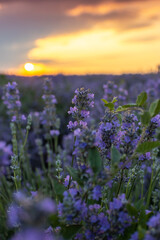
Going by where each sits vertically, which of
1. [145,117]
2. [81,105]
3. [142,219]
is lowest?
[142,219]

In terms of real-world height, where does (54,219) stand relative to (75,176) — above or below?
below

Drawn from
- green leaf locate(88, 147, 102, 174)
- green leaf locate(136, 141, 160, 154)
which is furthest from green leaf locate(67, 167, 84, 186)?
green leaf locate(136, 141, 160, 154)

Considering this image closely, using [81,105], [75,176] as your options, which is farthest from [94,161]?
[81,105]

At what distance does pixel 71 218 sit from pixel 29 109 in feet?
18.6

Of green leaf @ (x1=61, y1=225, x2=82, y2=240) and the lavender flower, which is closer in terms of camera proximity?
green leaf @ (x1=61, y1=225, x2=82, y2=240)

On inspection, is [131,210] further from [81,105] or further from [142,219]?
[81,105]

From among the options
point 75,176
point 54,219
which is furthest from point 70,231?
point 75,176

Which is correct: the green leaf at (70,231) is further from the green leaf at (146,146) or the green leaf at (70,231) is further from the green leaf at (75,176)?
the green leaf at (146,146)

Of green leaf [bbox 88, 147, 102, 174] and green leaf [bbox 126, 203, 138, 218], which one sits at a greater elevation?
green leaf [bbox 88, 147, 102, 174]

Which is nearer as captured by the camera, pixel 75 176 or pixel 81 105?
pixel 75 176

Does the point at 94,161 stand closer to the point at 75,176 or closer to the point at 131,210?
the point at 75,176

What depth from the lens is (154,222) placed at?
73 centimetres

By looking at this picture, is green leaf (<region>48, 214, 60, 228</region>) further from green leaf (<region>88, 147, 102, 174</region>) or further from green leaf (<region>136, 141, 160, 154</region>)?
green leaf (<region>136, 141, 160, 154</region>)

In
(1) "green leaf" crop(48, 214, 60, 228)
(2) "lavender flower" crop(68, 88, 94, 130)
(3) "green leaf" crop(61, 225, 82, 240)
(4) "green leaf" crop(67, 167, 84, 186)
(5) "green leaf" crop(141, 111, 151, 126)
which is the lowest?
(3) "green leaf" crop(61, 225, 82, 240)
